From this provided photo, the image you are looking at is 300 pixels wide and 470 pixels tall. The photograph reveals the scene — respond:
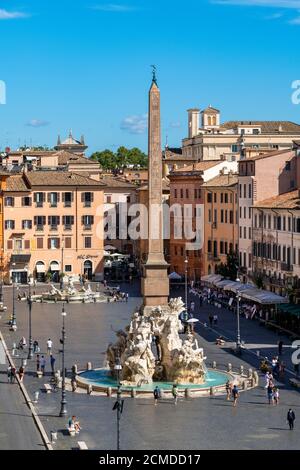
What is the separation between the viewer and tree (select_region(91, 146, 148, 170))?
18438cm

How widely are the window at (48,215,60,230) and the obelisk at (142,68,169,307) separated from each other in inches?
1990

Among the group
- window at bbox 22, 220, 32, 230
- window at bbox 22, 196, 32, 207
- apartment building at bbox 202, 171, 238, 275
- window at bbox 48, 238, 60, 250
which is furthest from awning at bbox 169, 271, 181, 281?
window at bbox 22, 196, 32, 207

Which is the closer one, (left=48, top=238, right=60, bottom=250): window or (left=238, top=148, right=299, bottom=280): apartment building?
(left=238, top=148, right=299, bottom=280): apartment building

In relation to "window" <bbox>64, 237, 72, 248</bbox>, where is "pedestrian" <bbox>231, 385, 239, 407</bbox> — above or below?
below

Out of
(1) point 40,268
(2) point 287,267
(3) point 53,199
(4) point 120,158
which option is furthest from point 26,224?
(4) point 120,158

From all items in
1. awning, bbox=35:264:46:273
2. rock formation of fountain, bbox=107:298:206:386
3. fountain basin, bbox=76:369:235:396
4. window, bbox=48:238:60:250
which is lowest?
fountain basin, bbox=76:369:235:396

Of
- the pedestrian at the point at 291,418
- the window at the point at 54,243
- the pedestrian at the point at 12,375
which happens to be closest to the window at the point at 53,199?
the window at the point at 54,243

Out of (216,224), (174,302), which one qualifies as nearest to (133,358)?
(174,302)

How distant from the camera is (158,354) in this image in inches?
1977

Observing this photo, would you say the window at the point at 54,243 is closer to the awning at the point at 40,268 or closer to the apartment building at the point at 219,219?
the awning at the point at 40,268

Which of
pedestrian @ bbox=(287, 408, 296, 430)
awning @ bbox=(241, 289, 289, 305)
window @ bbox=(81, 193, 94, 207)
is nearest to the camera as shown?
pedestrian @ bbox=(287, 408, 296, 430)

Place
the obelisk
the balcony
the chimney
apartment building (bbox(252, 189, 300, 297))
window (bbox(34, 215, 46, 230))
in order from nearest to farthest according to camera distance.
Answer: the obelisk → apartment building (bbox(252, 189, 300, 297)) → the balcony → window (bbox(34, 215, 46, 230)) → the chimney

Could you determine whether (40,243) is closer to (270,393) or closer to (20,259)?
(20,259)

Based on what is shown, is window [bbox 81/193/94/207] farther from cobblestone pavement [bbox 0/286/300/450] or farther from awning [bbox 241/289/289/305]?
cobblestone pavement [bbox 0/286/300/450]
